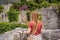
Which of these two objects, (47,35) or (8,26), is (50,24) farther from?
(47,35)

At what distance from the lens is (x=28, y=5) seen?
32188 mm

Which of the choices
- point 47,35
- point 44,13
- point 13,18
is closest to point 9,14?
point 13,18

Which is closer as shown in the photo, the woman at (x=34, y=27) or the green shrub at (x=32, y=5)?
the woman at (x=34, y=27)

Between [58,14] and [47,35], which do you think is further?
[58,14]

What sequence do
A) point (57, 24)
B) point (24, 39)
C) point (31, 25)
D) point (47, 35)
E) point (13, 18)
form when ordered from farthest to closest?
point (13, 18), point (57, 24), point (47, 35), point (24, 39), point (31, 25)

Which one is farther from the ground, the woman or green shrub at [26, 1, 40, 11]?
the woman

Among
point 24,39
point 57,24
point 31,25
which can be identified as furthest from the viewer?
point 57,24

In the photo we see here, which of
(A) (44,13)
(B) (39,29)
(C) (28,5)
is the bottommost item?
(C) (28,5)

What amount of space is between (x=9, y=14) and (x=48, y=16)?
1035 centimetres

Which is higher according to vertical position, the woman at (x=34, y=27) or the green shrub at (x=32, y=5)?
the woman at (x=34, y=27)

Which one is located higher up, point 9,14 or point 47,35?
point 47,35

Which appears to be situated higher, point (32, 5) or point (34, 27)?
point (34, 27)

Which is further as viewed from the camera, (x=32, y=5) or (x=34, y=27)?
(x=32, y=5)

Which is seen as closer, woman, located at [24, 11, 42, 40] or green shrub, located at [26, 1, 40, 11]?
woman, located at [24, 11, 42, 40]
